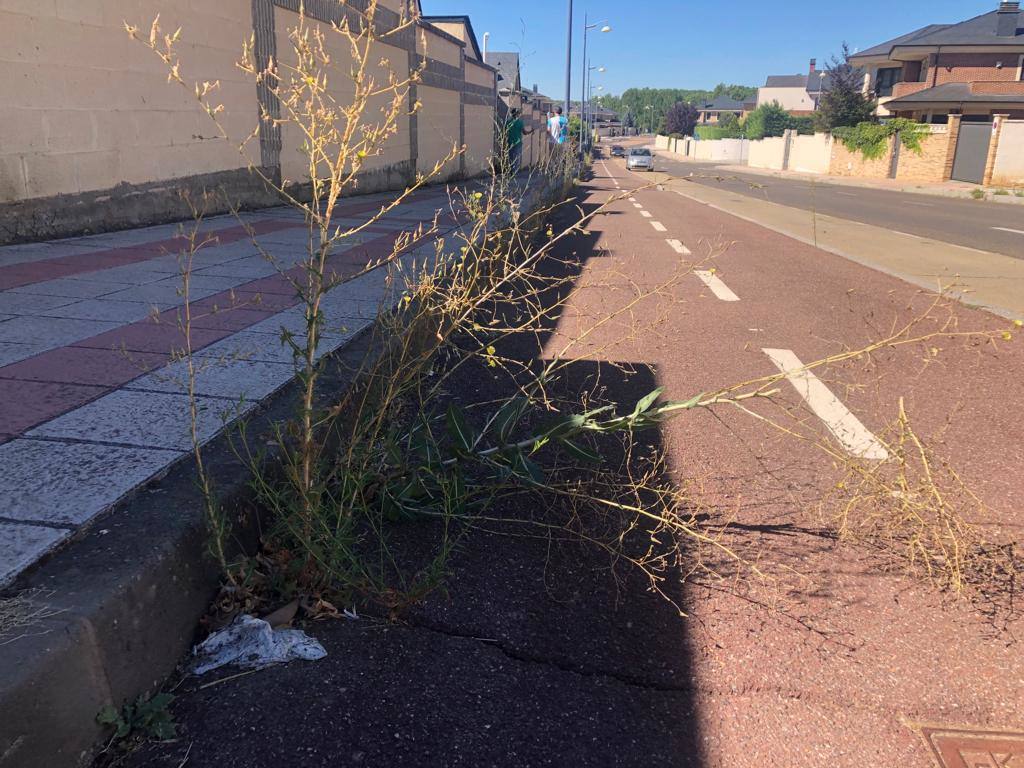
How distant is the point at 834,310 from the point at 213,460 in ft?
19.6

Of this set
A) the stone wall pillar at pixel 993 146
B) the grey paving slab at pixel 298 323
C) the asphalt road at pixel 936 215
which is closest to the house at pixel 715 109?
the stone wall pillar at pixel 993 146

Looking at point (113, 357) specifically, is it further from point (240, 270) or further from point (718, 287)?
point (718, 287)

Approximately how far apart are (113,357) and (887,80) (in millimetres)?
64627

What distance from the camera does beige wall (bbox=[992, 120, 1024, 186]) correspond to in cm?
3008

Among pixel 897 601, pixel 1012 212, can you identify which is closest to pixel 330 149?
pixel 897 601

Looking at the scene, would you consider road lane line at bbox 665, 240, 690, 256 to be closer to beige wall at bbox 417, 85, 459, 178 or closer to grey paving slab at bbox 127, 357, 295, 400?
grey paving slab at bbox 127, 357, 295, 400

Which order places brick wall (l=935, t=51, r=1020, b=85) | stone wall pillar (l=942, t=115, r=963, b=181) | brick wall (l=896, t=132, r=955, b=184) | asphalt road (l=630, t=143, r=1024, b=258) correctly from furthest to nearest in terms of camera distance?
brick wall (l=935, t=51, r=1020, b=85) < brick wall (l=896, t=132, r=955, b=184) < stone wall pillar (l=942, t=115, r=963, b=181) < asphalt road (l=630, t=143, r=1024, b=258)

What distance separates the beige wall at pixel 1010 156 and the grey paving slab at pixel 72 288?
33.8 meters

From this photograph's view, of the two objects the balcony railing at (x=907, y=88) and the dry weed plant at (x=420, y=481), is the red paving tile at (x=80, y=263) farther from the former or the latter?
the balcony railing at (x=907, y=88)

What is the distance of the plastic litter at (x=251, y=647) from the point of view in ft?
7.08

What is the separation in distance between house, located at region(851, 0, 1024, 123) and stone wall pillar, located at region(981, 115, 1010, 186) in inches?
653

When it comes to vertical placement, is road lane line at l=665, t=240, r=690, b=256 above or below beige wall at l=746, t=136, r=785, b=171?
below

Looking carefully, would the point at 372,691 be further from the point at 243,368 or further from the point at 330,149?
the point at 330,149

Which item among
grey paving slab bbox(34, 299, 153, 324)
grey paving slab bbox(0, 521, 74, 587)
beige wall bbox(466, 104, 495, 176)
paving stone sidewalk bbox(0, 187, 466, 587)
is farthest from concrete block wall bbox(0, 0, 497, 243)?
beige wall bbox(466, 104, 495, 176)
